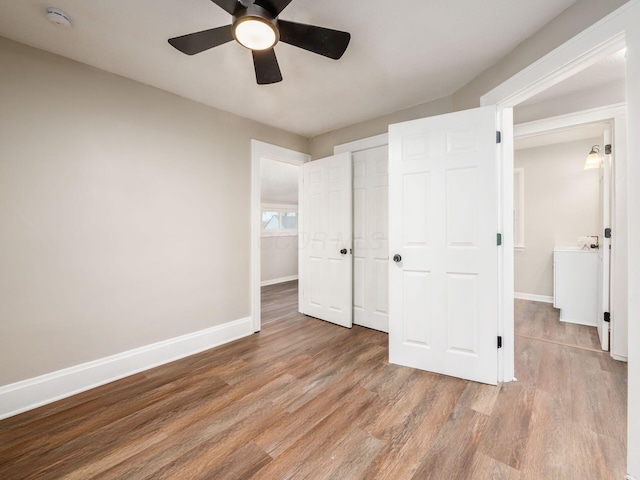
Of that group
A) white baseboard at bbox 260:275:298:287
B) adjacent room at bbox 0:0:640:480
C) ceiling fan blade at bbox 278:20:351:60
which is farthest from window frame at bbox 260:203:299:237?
ceiling fan blade at bbox 278:20:351:60

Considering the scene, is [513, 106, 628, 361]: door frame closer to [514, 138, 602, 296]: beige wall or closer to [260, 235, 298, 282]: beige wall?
[514, 138, 602, 296]: beige wall

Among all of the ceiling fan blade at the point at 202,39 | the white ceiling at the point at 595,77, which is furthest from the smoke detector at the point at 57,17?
the white ceiling at the point at 595,77

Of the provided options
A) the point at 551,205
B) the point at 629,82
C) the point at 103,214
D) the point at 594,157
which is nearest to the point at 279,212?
the point at 103,214

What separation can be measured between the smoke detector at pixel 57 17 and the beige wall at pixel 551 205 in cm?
562

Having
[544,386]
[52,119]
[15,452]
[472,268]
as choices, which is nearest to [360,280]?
[472,268]

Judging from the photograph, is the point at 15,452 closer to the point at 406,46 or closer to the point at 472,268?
the point at 472,268

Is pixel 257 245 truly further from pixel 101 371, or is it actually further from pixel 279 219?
pixel 279 219

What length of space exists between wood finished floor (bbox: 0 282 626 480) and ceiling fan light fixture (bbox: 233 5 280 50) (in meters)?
2.24

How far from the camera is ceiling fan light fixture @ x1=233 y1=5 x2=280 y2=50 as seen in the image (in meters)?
1.25

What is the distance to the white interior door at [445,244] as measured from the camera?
78.3 inches

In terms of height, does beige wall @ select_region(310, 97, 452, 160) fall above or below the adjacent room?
above

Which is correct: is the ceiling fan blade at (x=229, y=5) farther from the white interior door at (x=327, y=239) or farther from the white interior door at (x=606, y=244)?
the white interior door at (x=606, y=244)

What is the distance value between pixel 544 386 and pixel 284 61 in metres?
3.21

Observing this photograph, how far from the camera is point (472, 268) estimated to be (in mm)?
2039
